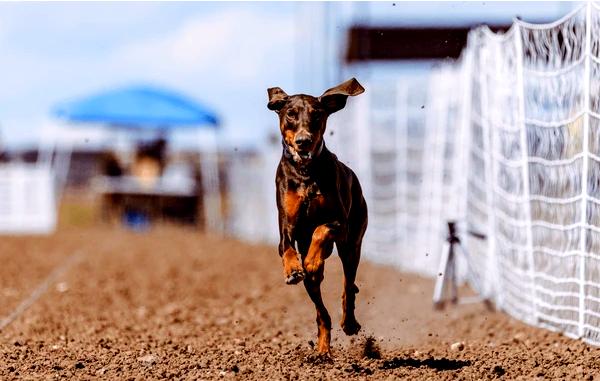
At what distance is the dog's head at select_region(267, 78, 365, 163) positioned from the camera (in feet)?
19.6

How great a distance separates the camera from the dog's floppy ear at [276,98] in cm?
632

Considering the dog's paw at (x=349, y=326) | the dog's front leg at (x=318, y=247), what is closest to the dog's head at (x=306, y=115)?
the dog's front leg at (x=318, y=247)

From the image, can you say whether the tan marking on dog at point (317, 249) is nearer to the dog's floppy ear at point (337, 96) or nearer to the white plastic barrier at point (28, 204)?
the dog's floppy ear at point (337, 96)

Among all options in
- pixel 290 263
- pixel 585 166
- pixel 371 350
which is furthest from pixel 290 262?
pixel 585 166

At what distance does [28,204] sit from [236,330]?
21.1 m

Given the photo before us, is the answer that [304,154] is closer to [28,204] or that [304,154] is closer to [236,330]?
[236,330]

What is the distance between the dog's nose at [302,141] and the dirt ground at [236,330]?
51.2 inches

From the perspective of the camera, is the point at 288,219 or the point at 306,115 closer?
the point at 306,115

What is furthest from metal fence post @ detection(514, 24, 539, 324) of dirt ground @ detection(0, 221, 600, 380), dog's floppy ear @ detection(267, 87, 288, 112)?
dog's floppy ear @ detection(267, 87, 288, 112)

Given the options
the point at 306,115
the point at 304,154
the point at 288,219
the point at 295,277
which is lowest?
the point at 295,277

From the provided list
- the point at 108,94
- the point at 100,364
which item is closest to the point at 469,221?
the point at 100,364

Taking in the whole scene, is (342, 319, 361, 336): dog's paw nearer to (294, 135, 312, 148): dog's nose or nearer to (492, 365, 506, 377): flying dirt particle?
(492, 365, 506, 377): flying dirt particle

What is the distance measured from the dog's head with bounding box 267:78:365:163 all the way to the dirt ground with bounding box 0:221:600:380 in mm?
1277

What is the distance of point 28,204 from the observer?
1164 inches
